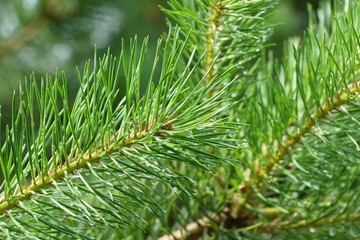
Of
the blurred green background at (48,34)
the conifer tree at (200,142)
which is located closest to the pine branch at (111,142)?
the conifer tree at (200,142)

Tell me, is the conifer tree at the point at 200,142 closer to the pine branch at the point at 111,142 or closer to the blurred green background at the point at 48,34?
the pine branch at the point at 111,142

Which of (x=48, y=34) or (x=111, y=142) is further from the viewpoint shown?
(x=48, y=34)

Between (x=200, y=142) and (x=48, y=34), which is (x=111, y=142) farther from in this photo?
(x=48, y=34)

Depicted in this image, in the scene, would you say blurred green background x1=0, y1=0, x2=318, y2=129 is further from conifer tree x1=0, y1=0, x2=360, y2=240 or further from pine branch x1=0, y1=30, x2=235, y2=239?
pine branch x1=0, y1=30, x2=235, y2=239

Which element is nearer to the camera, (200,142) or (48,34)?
(200,142)

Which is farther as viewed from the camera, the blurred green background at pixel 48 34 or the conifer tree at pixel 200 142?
the blurred green background at pixel 48 34

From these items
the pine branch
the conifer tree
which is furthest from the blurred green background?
the pine branch

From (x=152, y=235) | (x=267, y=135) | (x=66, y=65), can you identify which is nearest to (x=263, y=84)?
(x=267, y=135)

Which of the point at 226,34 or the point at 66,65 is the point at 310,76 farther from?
the point at 66,65

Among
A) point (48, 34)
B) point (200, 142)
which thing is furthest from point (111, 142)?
point (48, 34)

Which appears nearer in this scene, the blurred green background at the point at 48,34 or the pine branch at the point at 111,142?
the pine branch at the point at 111,142
